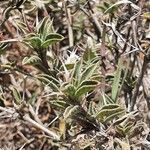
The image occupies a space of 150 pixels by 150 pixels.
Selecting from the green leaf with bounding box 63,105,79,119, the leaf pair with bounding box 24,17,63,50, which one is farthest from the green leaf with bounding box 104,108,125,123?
the leaf pair with bounding box 24,17,63,50

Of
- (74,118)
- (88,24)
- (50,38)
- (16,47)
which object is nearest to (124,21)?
(50,38)

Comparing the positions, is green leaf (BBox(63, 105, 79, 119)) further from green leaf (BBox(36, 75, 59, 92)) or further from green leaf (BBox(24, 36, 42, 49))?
green leaf (BBox(24, 36, 42, 49))

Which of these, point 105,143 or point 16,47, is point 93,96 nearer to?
point 105,143

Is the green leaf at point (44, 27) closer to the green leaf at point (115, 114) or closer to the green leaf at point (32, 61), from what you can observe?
the green leaf at point (32, 61)

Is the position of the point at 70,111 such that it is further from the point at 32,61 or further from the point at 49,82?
the point at 32,61

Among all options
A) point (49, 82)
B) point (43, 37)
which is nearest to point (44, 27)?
point (43, 37)

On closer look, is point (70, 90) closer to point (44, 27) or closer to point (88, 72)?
point (88, 72)

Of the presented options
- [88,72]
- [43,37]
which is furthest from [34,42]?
[88,72]

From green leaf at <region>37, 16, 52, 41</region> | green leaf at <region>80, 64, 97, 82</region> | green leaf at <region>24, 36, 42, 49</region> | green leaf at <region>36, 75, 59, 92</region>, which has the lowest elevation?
green leaf at <region>36, 75, 59, 92</region>

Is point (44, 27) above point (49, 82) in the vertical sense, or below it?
above

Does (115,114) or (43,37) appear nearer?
(115,114)

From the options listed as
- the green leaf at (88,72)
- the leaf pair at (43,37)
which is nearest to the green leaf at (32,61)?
the leaf pair at (43,37)

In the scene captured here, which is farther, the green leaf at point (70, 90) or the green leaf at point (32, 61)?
the green leaf at point (32, 61)
